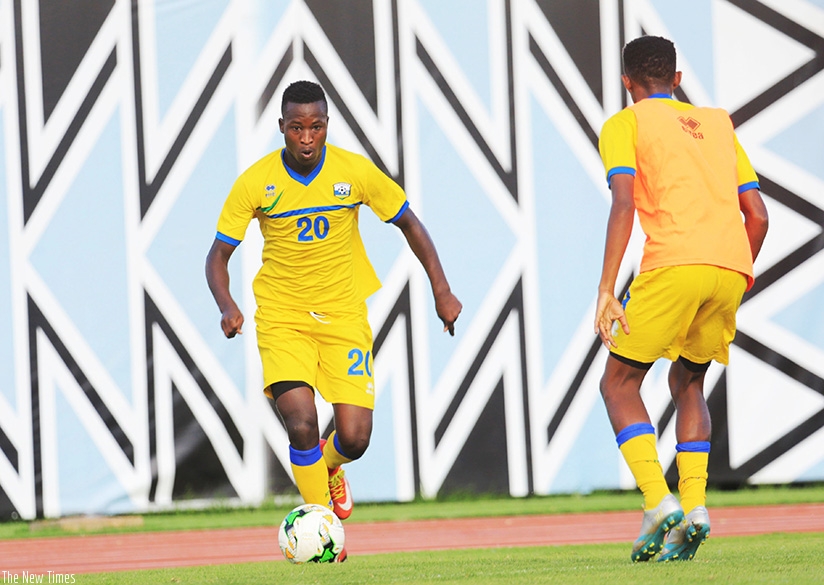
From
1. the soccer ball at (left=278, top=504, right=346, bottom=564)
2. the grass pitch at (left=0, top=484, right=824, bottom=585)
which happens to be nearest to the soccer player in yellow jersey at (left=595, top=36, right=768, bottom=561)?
the grass pitch at (left=0, top=484, right=824, bottom=585)

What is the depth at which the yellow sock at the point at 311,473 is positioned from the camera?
4.61 metres

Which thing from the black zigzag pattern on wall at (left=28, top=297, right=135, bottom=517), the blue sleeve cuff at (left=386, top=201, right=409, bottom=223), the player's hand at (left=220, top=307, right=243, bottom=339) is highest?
the blue sleeve cuff at (left=386, top=201, right=409, bottom=223)

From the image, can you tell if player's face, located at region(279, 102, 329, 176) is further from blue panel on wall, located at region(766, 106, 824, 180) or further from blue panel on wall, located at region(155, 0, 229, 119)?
blue panel on wall, located at region(766, 106, 824, 180)

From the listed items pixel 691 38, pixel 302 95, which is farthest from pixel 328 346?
pixel 691 38

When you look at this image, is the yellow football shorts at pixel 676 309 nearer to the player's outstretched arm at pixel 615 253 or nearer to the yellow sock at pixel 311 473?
the player's outstretched arm at pixel 615 253

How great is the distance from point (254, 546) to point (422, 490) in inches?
69.2

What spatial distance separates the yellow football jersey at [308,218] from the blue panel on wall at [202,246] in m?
2.53

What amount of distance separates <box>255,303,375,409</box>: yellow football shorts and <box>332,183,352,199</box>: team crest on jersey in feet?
1.67

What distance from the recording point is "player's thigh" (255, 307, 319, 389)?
4621 mm

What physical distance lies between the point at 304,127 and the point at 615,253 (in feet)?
5.08

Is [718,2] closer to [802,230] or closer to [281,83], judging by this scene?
[802,230]

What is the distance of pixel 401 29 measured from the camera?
299 inches

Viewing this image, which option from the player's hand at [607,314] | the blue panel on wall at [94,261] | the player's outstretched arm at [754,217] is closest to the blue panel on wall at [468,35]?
the blue panel on wall at [94,261]

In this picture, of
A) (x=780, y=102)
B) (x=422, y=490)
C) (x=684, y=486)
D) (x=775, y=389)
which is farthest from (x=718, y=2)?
(x=684, y=486)
